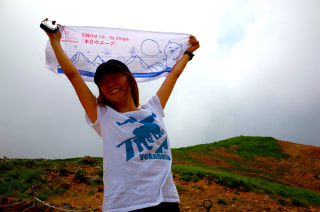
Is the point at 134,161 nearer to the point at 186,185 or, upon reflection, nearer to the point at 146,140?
the point at 146,140

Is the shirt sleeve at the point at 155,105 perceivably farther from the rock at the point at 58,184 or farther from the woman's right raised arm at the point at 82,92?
the rock at the point at 58,184

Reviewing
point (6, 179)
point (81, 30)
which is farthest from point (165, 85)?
point (6, 179)

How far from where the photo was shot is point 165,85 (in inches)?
88.8

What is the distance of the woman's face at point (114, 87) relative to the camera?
6.09 feet

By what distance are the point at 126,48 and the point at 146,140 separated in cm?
172

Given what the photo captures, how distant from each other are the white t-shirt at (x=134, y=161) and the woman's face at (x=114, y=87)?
0.12 metres

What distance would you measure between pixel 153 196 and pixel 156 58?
2054 millimetres

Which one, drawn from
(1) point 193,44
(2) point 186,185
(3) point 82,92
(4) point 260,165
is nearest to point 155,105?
(3) point 82,92

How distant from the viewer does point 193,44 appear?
9.49ft

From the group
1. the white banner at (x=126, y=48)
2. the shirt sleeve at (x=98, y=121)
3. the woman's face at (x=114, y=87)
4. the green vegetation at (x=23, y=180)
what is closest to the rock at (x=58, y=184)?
the green vegetation at (x=23, y=180)

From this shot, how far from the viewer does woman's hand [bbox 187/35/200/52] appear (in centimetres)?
274

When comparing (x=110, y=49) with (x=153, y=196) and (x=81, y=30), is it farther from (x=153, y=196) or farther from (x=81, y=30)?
(x=153, y=196)

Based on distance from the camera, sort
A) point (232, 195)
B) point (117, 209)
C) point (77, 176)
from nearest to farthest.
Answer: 1. point (117, 209)
2. point (232, 195)
3. point (77, 176)

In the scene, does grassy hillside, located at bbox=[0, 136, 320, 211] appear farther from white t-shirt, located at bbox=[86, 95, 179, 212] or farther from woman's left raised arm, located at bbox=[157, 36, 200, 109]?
white t-shirt, located at bbox=[86, 95, 179, 212]
